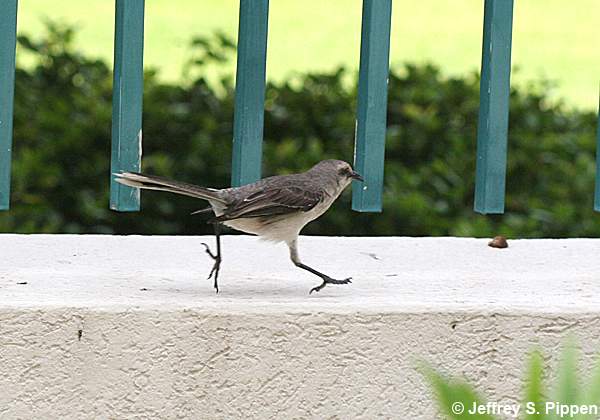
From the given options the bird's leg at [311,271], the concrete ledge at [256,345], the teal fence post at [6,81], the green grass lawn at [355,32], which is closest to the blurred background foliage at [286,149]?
the teal fence post at [6,81]

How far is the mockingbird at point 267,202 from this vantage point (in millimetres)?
2707

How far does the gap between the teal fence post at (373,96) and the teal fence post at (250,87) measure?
0.29m

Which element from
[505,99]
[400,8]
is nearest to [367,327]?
[505,99]

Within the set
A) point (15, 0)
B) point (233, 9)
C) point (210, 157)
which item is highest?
point (233, 9)

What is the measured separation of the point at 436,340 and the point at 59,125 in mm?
3131

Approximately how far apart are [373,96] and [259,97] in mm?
318

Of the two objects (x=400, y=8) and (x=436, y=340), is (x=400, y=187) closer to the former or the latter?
(x=436, y=340)

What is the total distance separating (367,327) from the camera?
263cm

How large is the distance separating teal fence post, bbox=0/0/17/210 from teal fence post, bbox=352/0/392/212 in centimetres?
96

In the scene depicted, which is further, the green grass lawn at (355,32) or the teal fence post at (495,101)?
the green grass lawn at (355,32)

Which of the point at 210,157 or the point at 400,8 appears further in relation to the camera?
the point at 400,8

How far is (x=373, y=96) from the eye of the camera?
10.9 feet

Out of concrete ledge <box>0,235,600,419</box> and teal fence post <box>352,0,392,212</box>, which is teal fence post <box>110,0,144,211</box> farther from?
teal fence post <box>352,0,392,212</box>

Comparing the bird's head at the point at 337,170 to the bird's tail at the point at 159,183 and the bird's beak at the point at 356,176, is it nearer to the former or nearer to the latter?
the bird's beak at the point at 356,176
